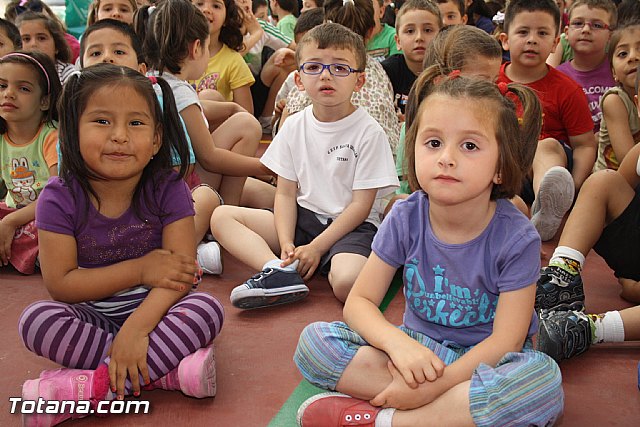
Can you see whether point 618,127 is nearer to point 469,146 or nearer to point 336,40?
point 336,40

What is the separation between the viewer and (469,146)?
121 cm

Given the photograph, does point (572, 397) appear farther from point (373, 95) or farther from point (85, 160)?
point (373, 95)

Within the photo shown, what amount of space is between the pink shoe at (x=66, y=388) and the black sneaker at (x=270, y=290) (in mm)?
469

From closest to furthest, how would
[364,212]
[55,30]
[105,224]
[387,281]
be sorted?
[387,281]
[105,224]
[364,212]
[55,30]

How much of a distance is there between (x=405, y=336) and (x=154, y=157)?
0.71 m

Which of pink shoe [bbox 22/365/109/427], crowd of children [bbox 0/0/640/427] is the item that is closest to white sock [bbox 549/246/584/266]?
crowd of children [bbox 0/0/640/427]

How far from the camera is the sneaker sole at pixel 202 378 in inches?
52.2

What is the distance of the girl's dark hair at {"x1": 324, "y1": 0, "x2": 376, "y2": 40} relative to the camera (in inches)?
107

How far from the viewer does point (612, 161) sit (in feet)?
7.79

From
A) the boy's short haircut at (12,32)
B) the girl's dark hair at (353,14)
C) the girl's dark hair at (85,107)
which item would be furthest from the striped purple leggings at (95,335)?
the boy's short haircut at (12,32)

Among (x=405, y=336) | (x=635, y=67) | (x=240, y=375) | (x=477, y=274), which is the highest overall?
(x=635, y=67)

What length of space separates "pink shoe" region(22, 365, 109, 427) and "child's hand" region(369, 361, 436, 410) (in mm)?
532

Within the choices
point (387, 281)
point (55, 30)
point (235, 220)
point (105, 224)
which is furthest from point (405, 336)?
point (55, 30)

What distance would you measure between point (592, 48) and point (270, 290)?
1.91 m
